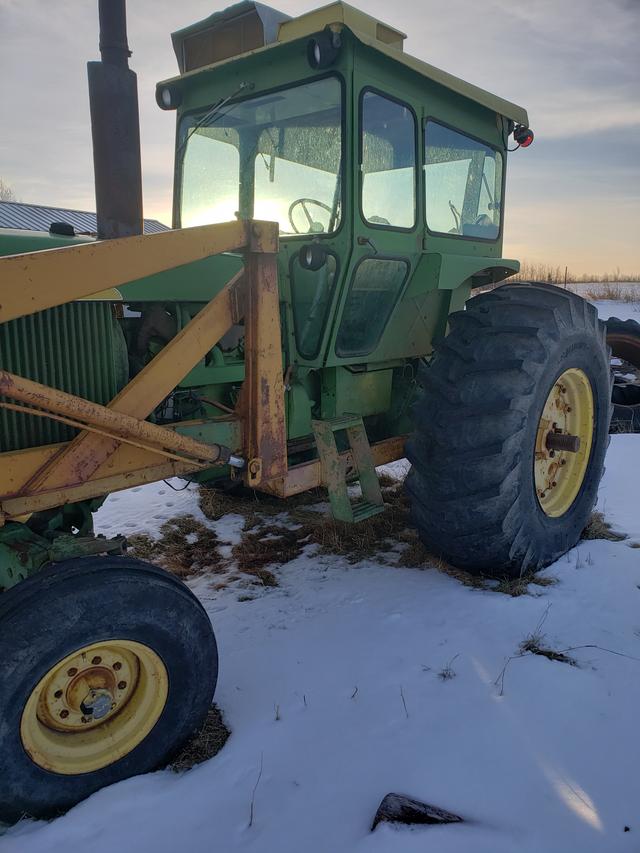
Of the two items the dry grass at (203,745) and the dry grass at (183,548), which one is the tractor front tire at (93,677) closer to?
the dry grass at (203,745)

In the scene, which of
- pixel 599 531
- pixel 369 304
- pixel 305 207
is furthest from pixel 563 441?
pixel 305 207

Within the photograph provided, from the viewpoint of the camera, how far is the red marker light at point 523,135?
4203 millimetres

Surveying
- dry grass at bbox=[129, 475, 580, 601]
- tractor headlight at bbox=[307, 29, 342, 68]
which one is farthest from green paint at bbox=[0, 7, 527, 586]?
dry grass at bbox=[129, 475, 580, 601]

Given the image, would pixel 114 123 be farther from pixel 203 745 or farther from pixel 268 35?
pixel 203 745

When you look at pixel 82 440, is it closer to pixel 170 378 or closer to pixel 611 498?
pixel 170 378

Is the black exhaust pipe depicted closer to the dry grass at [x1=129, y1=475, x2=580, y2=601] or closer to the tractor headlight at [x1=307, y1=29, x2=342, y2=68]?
the tractor headlight at [x1=307, y1=29, x2=342, y2=68]

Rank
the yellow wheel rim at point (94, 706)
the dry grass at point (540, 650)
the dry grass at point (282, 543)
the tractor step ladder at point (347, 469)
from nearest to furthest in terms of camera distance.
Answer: the yellow wheel rim at point (94, 706)
the dry grass at point (540, 650)
the tractor step ladder at point (347, 469)
the dry grass at point (282, 543)

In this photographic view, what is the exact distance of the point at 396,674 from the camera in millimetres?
2500

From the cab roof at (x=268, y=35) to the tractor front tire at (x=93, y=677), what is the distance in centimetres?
241

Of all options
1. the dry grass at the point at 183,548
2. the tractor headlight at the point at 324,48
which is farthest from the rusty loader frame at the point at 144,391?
the dry grass at the point at 183,548

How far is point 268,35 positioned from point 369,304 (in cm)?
135

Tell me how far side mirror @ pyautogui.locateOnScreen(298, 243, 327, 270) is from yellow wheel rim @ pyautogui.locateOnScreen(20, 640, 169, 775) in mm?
1704

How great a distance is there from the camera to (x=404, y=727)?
2199 mm

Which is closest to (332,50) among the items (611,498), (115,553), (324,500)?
(115,553)
